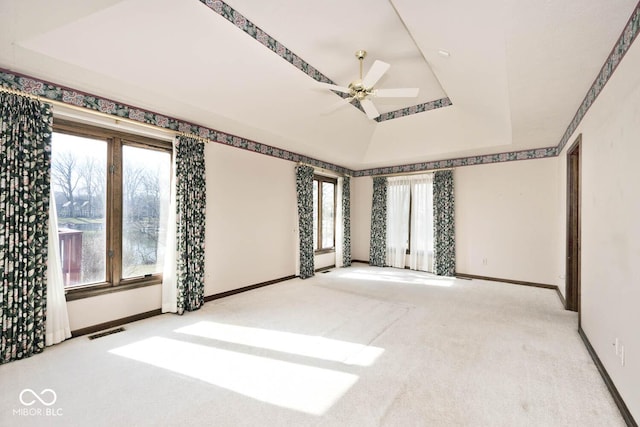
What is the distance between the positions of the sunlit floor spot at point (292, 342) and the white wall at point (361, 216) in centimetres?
478

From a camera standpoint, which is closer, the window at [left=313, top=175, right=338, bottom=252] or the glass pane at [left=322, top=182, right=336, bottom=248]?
the window at [left=313, top=175, right=338, bottom=252]

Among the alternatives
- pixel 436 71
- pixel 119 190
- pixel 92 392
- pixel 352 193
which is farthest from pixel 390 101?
pixel 92 392

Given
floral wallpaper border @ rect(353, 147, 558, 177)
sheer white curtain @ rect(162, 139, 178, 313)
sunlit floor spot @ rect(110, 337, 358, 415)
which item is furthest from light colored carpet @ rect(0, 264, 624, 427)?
floral wallpaper border @ rect(353, 147, 558, 177)

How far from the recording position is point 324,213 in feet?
22.7

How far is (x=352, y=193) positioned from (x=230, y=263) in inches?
165

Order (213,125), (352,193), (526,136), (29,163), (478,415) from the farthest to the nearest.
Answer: (352,193) < (526,136) < (213,125) < (29,163) < (478,415)

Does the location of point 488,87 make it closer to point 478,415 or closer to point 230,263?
point 478,415

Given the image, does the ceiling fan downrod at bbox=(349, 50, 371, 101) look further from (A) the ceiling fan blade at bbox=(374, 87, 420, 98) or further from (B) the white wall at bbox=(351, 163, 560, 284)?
(B) the white wall at bbox=(351, 163, 560, 284)

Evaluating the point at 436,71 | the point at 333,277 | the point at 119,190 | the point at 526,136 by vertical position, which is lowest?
the point at 333,277

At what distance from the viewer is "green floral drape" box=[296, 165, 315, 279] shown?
18.9 feet

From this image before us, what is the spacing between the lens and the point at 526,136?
446cm

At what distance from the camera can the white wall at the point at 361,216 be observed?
756 centimetres

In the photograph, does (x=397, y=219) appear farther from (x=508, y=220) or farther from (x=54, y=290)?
(x=54, y=290)

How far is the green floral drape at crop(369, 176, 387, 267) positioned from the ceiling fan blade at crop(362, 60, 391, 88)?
4.37 meters
